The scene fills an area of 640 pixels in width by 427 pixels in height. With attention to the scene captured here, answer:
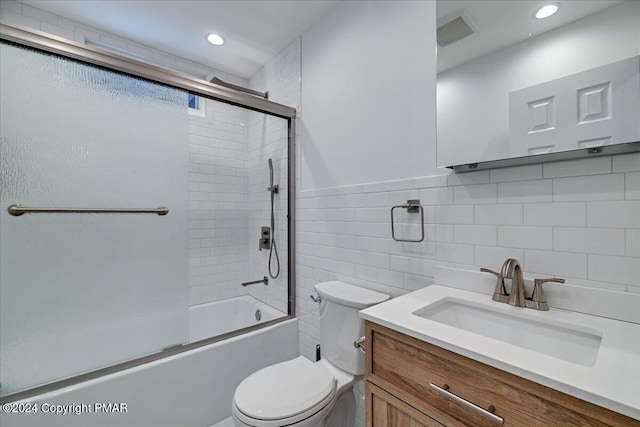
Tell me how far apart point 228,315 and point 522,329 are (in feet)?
7.56

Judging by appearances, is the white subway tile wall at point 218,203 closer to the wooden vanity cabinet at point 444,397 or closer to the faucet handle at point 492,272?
the wooden vanity cabinet at point 444,397

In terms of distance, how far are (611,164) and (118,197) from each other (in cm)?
219

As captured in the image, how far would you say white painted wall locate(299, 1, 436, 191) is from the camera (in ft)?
4.47

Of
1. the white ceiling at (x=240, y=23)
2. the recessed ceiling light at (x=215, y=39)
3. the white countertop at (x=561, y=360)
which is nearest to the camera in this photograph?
the white countertop at (x=561, y=360)

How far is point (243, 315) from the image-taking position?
2549mm

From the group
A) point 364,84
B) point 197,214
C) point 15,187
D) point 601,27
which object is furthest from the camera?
point 197,214

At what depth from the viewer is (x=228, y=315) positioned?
255cm

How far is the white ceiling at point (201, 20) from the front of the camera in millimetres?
1822

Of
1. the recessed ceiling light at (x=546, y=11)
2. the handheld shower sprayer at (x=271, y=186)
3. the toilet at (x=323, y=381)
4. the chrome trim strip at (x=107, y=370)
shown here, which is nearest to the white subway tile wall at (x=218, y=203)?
the handheld shower sprayer at (x=271, y=186)

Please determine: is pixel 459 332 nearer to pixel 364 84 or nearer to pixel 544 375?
pixel 544 375

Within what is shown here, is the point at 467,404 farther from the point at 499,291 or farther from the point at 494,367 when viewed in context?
the point at 499,291

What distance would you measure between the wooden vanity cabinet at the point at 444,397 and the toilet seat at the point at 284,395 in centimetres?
34

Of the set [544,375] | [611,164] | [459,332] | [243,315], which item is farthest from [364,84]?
[243,315]

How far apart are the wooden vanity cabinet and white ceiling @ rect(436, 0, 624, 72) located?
1.13m
